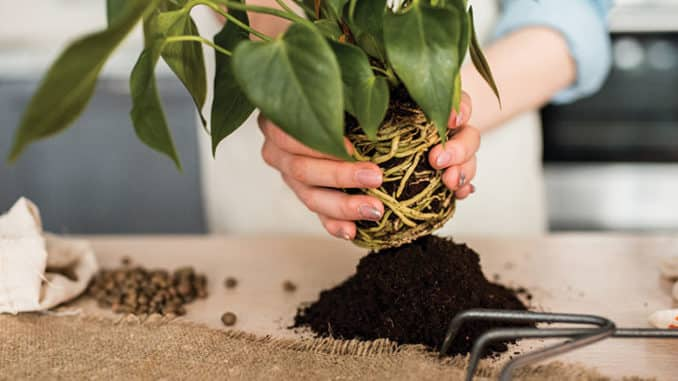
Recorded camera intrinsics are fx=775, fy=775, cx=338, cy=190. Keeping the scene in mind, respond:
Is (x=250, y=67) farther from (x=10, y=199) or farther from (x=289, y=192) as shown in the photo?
(x=10, y=199)

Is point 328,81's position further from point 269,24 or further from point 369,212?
point 269,24

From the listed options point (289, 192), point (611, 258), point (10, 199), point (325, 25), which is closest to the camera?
point (325, 25)

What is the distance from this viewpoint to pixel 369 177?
24.4 inches

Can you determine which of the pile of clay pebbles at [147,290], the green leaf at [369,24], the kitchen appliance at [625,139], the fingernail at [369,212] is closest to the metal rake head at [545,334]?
the fingernail at [369,212]

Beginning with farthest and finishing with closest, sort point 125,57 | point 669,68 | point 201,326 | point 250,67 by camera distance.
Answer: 1. point 125,57
2. point 669,68
3. point 201,326
4. point 250,67

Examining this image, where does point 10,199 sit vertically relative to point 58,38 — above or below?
below

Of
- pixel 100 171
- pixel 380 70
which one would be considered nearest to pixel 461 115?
pixel 380 70

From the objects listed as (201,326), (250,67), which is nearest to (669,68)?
(201,326)

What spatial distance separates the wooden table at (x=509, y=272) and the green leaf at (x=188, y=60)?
0.82ft

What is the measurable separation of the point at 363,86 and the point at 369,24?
0.18 feet

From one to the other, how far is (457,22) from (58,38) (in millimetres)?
1725

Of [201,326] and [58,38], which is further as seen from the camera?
[58,38]

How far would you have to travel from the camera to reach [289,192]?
120 cm

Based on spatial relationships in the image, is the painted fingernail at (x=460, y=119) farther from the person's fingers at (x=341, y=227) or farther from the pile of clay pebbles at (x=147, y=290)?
the pile of clay pebbles at (x=147, y=290)
